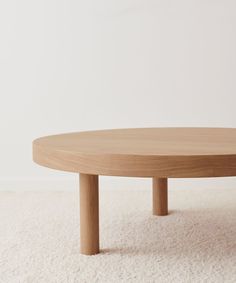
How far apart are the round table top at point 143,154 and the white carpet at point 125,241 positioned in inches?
12.9

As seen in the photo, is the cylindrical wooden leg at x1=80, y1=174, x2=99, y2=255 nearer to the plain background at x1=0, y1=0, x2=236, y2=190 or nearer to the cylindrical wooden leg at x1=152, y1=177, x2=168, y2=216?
the cylindrical wooden leg at x1=152, y1=177, x2=168, y2=216

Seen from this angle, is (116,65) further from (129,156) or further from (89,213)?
(129,156)

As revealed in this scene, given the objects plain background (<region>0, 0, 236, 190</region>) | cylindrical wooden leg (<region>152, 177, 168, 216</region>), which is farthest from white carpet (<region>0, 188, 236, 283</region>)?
plain background (<region>0, 0, 236, 190</region>)

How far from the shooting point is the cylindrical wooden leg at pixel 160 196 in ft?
7.38

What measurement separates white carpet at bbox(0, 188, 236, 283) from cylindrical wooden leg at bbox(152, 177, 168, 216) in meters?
0.04

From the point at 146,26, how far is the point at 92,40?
0.30 meters

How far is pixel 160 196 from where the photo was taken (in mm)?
2299

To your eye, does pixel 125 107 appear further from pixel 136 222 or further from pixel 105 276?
pixel 105 276

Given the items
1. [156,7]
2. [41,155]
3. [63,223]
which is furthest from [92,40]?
[41,155]

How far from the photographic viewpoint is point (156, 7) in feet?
9.56

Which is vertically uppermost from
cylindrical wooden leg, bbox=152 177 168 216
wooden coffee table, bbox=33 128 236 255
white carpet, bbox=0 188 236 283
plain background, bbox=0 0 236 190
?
plain background, bbox=0 0 236 190

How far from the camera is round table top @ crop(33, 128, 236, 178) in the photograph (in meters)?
1.45

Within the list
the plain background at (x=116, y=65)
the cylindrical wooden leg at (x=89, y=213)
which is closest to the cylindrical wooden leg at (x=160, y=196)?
the cylindrical wooden leg at (x=89, y=213)

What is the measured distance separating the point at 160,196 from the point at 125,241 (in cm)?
39
